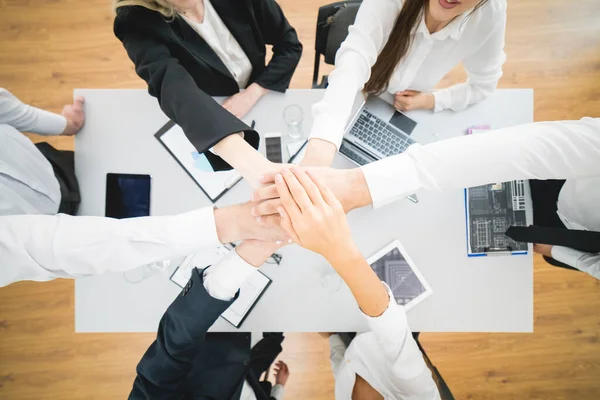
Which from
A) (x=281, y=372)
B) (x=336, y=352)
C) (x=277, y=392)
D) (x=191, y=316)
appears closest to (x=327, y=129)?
(x=191, y=316)

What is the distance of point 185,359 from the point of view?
1.27 m

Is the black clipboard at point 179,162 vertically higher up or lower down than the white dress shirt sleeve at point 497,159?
lower down

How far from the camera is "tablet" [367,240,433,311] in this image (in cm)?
148

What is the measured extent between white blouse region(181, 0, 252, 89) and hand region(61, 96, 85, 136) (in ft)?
1.74

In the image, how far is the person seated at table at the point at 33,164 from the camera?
140 cm

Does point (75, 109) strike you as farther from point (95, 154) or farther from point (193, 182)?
point (193, 182)

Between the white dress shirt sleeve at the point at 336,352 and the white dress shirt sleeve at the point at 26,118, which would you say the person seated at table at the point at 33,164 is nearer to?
the white dress shirt sleeve at the point at 26,118

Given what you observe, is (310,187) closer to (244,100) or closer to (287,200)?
(287,200)

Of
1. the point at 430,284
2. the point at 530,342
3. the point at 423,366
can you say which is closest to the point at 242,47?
the point at 430,284

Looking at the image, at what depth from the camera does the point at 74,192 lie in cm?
152

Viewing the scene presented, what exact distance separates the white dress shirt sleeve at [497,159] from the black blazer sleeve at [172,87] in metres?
0.49

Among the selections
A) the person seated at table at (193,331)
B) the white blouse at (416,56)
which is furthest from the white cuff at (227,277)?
the white blouse at (416,56)

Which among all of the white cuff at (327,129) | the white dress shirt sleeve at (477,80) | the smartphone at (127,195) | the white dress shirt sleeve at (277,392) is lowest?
the white dress shirt sleeve at (277,392)

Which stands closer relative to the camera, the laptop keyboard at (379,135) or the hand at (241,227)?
the hand at (241,227)
